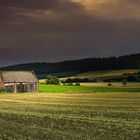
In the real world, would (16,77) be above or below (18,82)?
above

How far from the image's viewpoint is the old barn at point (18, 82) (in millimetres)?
104312

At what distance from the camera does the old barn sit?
104 meters

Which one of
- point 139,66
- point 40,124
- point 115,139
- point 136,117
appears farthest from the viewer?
point 139,66

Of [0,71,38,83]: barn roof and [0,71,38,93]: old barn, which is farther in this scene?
[0,71,38,83]: barn roof

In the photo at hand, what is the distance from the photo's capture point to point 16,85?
10581cm

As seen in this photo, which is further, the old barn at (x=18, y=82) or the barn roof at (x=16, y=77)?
the barn roof at (x=16, y=77)

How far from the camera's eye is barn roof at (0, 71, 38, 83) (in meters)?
105

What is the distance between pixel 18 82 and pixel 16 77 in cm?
182

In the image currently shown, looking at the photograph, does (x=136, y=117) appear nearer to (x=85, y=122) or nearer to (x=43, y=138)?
(x=85, y=122)

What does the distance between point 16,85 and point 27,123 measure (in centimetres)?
7729

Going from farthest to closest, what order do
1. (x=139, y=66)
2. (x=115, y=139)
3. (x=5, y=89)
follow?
(x=139, y=66), (x=5, y=89), (x=115, y=139)

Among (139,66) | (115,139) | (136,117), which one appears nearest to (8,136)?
(115,139)

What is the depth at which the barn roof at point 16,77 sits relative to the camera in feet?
345

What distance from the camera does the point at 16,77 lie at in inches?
4220
